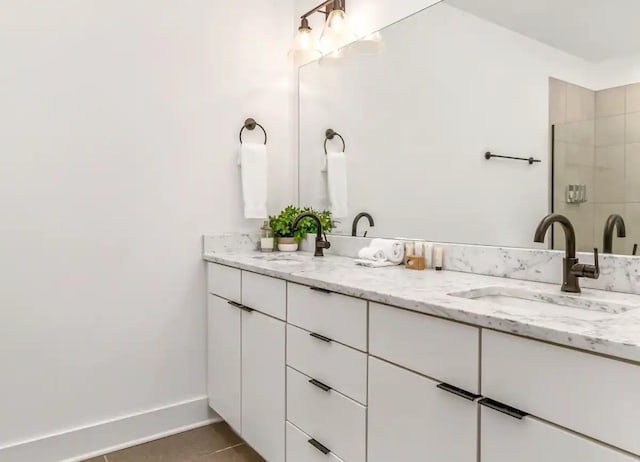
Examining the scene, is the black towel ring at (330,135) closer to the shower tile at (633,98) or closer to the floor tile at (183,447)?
the shower tile at (633,98)

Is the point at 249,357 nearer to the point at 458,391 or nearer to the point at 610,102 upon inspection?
the point at 458,391

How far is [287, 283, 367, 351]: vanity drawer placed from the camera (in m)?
1.32

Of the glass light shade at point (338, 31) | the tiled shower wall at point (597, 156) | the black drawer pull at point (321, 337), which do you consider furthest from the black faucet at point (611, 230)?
the glass light shade at point (338, 31)

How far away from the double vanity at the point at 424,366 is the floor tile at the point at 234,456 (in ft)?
0.51

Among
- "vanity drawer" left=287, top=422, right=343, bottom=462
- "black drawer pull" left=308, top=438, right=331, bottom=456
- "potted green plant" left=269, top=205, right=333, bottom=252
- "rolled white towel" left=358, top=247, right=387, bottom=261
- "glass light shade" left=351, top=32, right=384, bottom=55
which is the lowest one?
"vanity drawer" left=287, top=422, right=343, bottom=462

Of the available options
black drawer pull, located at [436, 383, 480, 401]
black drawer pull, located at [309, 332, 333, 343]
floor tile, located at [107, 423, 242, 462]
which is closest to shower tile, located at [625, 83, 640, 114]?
black drawer pull, located at [436, 383, 480, 401]

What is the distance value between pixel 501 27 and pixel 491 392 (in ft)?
4.34

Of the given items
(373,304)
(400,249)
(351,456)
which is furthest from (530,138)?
(351,456)

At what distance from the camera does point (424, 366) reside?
112cm

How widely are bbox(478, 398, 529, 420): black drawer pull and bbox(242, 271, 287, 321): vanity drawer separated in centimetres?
84

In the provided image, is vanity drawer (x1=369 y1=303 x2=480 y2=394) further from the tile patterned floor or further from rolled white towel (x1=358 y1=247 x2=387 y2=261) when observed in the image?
the tile patterned floor

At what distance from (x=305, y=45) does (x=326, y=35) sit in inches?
5.1

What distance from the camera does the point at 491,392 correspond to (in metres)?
0.97

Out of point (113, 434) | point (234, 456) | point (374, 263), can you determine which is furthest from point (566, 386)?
point (113, 434)
